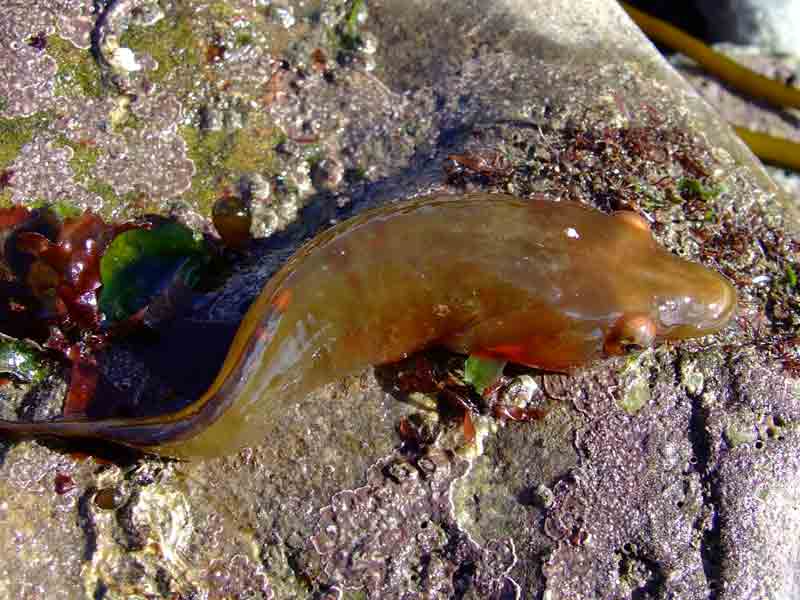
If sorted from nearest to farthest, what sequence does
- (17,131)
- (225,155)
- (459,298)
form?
(459,298) < (17,131) < (225,155)

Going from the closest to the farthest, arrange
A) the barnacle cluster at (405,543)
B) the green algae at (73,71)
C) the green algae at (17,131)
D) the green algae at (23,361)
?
1. the barnacle cluster at (405,543)
2. the green algae at (23,361)
3. the green algae at (17,131)
4. the green algae at (73,71)

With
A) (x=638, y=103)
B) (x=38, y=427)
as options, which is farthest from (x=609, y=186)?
(x=38, y=427)

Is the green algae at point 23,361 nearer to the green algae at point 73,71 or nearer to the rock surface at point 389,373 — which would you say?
the rock surface at point 389,373

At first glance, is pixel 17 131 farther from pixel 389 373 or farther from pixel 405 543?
pixel 405 543

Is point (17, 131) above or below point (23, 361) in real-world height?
above

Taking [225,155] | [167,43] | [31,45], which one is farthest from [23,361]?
[167,43]

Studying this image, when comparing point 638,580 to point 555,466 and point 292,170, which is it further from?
point 292,170

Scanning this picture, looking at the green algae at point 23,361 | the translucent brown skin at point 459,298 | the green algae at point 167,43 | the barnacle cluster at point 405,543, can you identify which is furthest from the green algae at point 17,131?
the barnacle cluster at point 405,543
